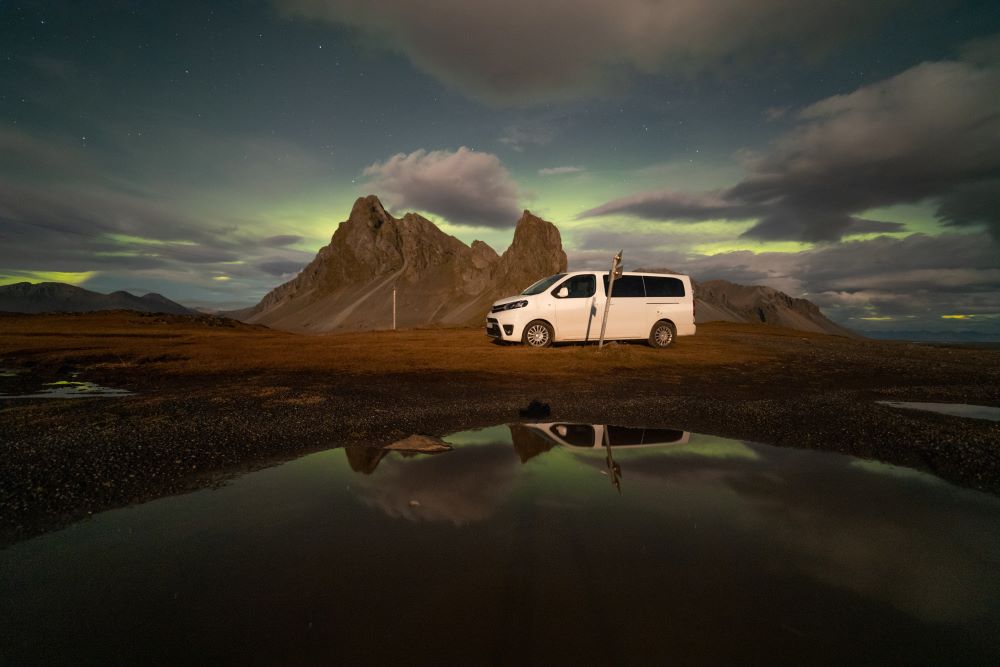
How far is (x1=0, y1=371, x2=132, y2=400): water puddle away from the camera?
6996mm

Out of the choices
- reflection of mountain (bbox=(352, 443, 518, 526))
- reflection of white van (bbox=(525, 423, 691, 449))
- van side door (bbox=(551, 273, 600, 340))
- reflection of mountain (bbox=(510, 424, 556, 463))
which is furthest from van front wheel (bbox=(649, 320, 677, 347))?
reflection of mountain (bbox=(352, 443, 518, 526))

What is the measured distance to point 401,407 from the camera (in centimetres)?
625

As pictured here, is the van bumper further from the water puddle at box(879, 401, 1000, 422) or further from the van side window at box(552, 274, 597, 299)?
the water puddle at box(879, 401, 1000, 422)

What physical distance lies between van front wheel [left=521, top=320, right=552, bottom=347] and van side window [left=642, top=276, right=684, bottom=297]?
128 inches

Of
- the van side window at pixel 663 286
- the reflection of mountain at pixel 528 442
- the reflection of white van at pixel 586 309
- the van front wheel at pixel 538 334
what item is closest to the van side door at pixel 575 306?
the reflection of white van at pixel 586 309

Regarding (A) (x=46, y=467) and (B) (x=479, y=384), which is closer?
(A) (x=46, y=467)

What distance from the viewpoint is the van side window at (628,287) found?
41.4 ft

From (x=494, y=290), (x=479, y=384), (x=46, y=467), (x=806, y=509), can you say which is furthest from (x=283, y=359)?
(x=494, y=290)

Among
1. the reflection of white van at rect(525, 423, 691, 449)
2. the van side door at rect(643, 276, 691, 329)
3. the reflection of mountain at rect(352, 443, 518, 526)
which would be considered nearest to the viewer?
the reflection of mountain at rect(352, 443, 518, 526)

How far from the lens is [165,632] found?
74.4 inches

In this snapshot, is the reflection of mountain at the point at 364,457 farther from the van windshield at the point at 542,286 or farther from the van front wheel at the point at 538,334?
the van windshield at the point at 542,286

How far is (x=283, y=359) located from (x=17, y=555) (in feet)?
31.5

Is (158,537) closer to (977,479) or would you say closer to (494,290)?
(977,479)

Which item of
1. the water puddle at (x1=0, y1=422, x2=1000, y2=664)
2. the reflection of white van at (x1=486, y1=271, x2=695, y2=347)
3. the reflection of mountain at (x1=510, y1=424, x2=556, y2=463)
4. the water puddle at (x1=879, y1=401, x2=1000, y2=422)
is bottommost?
the water puddle at (x1=0, y1=422, x2=1000, y2=664)
